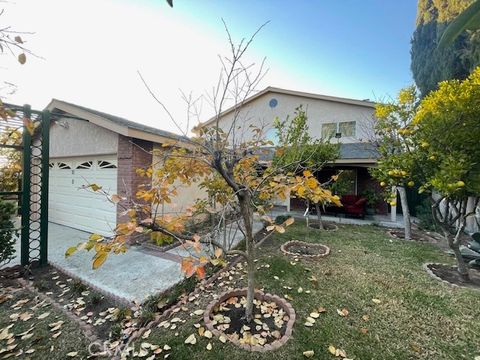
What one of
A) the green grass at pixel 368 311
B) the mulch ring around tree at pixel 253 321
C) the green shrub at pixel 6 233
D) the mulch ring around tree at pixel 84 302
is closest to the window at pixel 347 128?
the green grass at pixel 368 311

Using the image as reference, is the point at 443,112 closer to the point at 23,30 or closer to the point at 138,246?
the point at 23,30

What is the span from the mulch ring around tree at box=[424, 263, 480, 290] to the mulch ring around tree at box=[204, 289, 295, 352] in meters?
3.68

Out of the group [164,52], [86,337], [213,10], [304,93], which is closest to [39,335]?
[86,337]

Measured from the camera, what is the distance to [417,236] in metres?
8.27

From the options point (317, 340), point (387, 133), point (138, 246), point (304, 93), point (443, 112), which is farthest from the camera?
point (304, 93)

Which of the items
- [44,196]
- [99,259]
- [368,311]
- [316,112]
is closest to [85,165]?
[44,196]

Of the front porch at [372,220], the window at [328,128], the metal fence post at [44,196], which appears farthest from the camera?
the window at [328,128]

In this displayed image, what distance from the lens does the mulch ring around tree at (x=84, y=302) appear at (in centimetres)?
328

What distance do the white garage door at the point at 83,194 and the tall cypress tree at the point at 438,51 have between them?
1470 centimetres

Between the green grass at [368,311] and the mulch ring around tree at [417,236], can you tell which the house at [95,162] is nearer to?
the green grass at [368,311]

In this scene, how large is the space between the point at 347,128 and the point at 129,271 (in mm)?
13260

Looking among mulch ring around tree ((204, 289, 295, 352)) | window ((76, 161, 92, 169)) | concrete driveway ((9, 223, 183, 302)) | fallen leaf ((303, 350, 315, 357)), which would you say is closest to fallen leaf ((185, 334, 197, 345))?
mulch ring around tree ((204, 289, 295, 352))

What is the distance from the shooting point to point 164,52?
359cm

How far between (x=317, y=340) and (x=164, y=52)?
4622 millimetres
